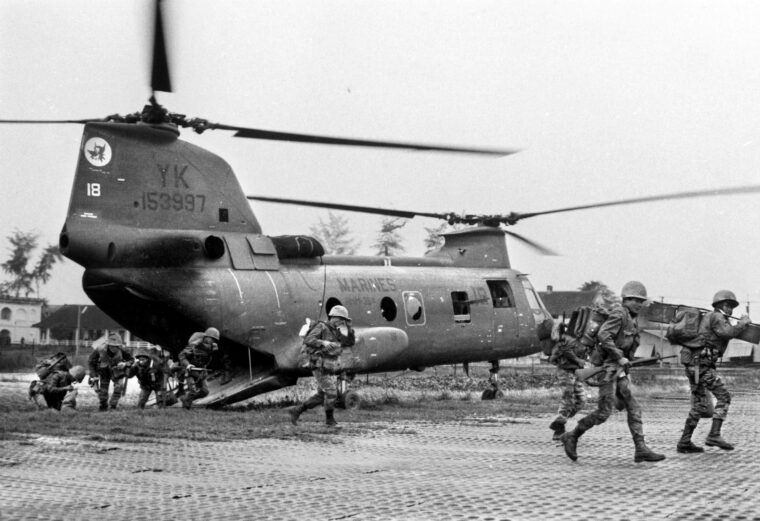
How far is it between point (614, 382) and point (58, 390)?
8898mm

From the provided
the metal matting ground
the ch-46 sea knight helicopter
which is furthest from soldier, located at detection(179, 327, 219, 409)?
the metal matting ground

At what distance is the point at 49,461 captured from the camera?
807 cm

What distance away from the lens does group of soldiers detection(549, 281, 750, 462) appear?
8.84 meters

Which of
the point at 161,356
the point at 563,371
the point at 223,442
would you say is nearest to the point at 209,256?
the point at 161,356

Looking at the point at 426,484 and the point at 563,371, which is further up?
the point at 563,371

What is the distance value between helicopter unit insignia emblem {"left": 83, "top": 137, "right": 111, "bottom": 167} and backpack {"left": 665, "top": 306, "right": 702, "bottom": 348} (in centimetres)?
875

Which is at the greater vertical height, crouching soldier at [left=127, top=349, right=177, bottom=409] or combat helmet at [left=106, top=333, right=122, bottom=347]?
combat helmet at [left=106, top=333, right=122, bottom=347]

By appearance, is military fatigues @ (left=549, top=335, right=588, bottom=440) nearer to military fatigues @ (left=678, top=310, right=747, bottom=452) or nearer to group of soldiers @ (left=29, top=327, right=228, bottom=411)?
military fatigues @ (left=678, top=310, right=747, bottom=452)

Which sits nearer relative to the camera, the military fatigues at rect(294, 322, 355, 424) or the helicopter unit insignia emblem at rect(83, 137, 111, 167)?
the military fatigues at rect(294, 322, 355, 424)

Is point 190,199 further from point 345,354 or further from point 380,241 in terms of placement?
point 380,241

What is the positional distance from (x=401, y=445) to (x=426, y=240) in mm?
43415

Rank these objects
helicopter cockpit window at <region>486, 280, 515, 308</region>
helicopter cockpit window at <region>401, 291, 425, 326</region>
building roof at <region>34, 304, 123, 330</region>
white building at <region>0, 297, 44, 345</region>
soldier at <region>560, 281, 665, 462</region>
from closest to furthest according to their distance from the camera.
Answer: soldier at <region>560, 281, 665, 462</region>, helicopter cockpit window at <region>401, 291, 425, 326</region>, helicopter cockpit window at <region>486, 280, 515, 308</region>, building roof at <region>34, 304, 123, 330</region>, white building at <region>0, 297, 44, 345</region>

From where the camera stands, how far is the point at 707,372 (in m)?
9.58

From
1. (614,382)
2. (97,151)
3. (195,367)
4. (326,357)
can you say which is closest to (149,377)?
(195,367)
